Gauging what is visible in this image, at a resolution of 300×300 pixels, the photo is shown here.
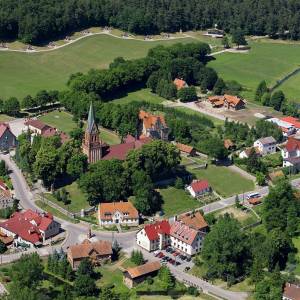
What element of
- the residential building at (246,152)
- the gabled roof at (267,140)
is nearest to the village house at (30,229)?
the residential building at (246,152)

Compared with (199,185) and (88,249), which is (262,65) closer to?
(199,185)

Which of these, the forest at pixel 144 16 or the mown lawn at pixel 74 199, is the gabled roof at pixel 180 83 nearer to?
the forest at pixel 144 16

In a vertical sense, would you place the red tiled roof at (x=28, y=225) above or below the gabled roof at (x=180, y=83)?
below

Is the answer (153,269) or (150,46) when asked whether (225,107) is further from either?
(153,269)

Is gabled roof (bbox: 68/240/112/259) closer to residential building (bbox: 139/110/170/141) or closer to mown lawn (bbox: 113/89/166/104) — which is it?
residential building (bbox: 139/110/170/141)

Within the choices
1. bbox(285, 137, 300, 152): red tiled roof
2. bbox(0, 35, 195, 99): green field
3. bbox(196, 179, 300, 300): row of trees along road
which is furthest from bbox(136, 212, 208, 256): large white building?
bbox(0, 35, 195, 99): green field

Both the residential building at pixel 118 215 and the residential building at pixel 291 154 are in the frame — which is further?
the residential building at pixel 291 154
